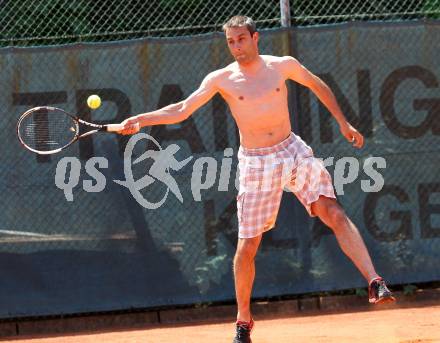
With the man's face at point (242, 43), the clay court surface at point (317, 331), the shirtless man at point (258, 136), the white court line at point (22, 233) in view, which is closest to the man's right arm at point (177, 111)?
the shirtless man at point (258, 136)

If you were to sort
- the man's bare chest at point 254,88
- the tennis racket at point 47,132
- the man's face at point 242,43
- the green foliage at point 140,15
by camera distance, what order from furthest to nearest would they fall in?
the green foliage at point 140,15
the tennis racket at point 47,132
the man's bare chest at point 254,88
the man's face at point 242,43

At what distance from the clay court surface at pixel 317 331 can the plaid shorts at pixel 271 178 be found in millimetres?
1139

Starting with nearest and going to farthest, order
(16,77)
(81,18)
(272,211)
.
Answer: (272,211) < (16,77) < (81,18)

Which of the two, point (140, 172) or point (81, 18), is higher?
point (81, 18)

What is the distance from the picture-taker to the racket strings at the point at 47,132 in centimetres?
685

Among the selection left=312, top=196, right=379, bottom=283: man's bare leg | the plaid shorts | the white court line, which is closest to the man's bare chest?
the plaid shorts

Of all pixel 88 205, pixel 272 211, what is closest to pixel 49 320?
pixel 88 205

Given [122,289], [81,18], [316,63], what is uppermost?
[81,18]

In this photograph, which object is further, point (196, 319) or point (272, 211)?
point (196, 319)

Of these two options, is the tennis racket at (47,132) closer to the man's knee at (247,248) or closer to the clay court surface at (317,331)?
the clay court surface at (317,331)

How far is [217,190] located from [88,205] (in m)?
0.97

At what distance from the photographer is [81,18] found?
8820 mm

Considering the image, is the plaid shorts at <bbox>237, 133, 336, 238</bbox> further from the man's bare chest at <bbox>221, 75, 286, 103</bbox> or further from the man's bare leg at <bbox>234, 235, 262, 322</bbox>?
the man's bare chest at <bbox>221, 75, 286, 103</bbox>

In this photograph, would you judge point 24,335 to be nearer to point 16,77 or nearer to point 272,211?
point 16,77
